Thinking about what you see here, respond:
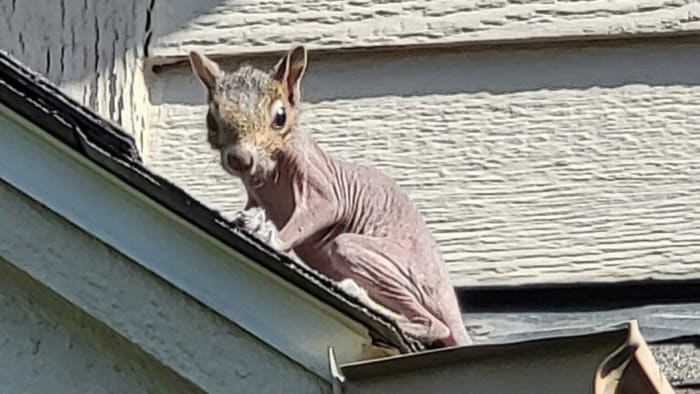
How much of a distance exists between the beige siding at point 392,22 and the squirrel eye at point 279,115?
11 centimetres

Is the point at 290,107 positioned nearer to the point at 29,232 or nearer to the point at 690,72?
the point at 690,72

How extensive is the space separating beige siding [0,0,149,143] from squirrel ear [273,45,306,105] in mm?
192

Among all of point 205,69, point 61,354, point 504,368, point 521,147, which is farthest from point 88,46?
point 504,368

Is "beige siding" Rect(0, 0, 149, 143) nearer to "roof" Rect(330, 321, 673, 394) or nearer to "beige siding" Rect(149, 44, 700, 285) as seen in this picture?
"beige siding" Rect(149, 44, 700, 285)

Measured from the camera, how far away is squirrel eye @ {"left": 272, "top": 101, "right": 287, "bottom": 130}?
2.31m

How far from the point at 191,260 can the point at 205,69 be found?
0.77 meters

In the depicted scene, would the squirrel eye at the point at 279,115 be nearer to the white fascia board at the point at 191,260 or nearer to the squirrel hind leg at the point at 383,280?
the squirrel hind leg at the point at 383,280

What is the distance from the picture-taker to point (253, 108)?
2.29 meters

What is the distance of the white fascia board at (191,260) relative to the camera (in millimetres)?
1510

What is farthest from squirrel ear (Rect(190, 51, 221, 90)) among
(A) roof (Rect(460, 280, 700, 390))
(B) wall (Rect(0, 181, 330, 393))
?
(B) wall (Rect(0, 181, 330, 393))

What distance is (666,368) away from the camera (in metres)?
1.94

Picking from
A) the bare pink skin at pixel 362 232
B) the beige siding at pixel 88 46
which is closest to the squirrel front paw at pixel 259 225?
the bare pink skin at pixel 362 232

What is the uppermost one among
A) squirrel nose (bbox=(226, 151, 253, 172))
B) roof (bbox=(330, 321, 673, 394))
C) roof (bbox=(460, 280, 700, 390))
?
roof (bbox=(330, 321, 673, 394))

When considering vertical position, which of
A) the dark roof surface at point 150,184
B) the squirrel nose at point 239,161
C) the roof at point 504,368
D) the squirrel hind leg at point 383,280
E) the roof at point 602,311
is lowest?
the roof at point 602,311
